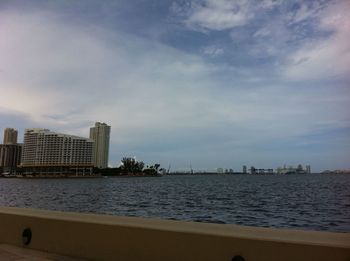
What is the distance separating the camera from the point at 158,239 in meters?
4.79

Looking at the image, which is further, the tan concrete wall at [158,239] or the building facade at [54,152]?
the building facade at [54,152]

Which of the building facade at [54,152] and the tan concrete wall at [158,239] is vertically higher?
the building facade at [54,152]

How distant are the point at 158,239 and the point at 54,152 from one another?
191m

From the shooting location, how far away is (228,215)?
1039 inches

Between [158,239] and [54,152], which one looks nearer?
[158,239]

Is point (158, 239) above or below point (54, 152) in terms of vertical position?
below

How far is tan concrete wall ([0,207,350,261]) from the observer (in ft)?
12.9

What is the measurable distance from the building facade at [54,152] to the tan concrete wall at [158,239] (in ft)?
614

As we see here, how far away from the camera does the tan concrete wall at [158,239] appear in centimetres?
393

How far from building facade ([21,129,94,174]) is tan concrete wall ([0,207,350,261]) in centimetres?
18709

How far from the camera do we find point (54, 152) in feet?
611

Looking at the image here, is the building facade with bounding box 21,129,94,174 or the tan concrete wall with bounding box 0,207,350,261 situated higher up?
the building facade with bounding box 21,129,94,174

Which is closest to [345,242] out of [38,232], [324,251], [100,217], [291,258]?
[324,251]

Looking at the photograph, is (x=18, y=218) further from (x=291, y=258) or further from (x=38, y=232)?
(x=291, y=258)
